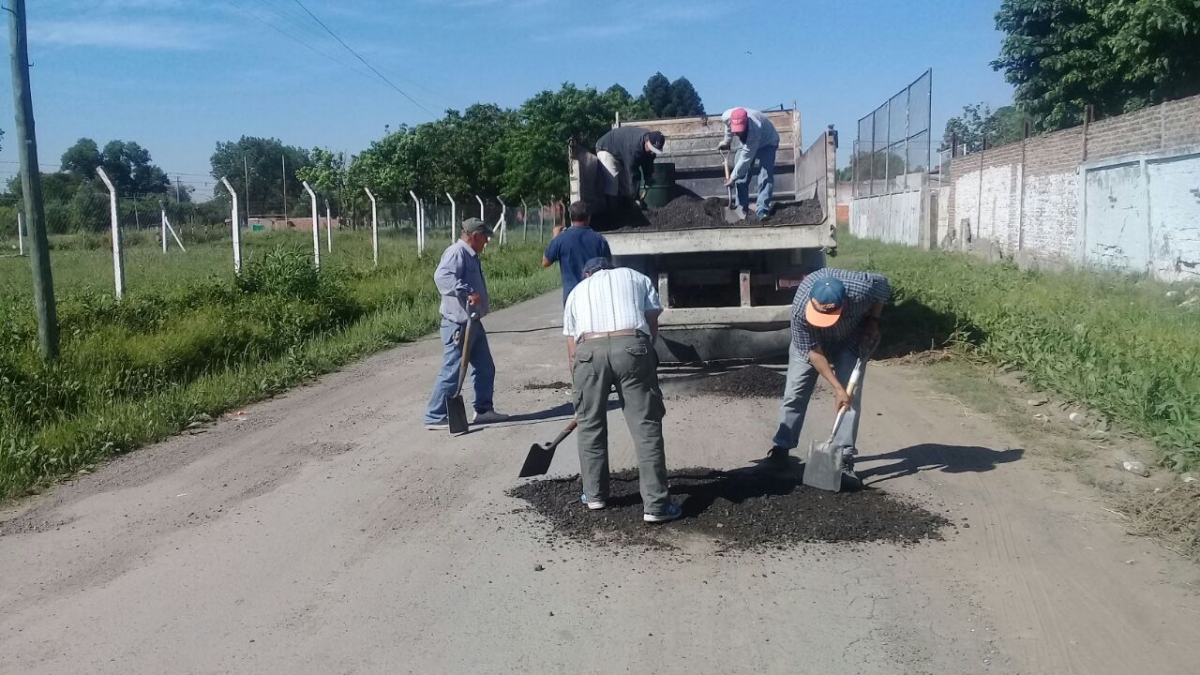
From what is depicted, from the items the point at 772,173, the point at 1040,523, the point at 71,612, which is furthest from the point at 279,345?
the point at 1040,523

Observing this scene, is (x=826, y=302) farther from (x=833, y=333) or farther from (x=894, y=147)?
(x=894, y=147)

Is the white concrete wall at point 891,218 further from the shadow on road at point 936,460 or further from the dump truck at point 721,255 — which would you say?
the shadow on road at point 936,460

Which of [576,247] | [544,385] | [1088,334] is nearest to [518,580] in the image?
[576,247]

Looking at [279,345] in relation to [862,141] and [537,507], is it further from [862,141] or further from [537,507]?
[862,141]

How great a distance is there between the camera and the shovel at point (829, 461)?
Result: 17.7 feet

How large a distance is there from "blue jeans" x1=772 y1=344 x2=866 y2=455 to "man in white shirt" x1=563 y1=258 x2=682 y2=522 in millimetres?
1072

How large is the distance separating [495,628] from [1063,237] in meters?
15.2

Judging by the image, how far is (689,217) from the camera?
9078 millimetres

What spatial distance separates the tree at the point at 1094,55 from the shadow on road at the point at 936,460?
13180 millimetres

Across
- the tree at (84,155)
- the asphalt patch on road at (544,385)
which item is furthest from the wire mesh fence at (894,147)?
the tree at (84,155)

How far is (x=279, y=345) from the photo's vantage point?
1052 centimetres

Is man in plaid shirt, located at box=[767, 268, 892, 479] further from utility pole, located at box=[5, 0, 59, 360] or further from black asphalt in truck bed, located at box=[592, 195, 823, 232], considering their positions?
utility pole, located at box=[5, 0, 59, 360]

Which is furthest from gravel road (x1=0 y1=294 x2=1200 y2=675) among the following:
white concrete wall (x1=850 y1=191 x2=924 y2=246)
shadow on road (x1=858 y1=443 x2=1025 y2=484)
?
white concrete wall (x1=850 y1=191 x2=924 y2=246)

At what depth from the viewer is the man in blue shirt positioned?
23.6 ft
